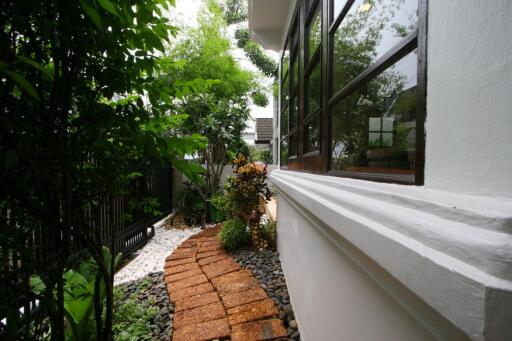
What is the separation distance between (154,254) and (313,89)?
3845mm

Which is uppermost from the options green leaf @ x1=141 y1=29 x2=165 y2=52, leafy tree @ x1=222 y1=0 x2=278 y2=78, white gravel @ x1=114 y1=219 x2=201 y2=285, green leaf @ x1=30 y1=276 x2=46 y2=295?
leafy tree @ x1=222 y1=0 x2=278 y2=78

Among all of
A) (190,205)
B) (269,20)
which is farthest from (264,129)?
(269,20)

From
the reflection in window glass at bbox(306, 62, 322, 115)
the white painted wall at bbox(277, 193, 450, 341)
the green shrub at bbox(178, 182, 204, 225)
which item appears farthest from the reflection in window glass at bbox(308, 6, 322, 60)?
the green shrub at bbox(178, 182, 204, 225)

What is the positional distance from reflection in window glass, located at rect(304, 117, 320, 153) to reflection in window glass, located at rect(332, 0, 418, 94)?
54cm

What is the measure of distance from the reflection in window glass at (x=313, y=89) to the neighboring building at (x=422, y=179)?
590mm

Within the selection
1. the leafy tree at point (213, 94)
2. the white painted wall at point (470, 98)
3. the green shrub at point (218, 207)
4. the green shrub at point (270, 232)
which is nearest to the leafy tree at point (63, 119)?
the white painted wall at point (470, 98)

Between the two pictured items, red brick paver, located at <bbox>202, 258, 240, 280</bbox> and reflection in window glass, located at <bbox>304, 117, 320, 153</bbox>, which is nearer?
reflection in window glass, located at <bbox>304, 117, 320, 153</bbox>

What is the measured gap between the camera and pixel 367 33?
1241mm

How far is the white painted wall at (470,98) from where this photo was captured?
17.1 inches

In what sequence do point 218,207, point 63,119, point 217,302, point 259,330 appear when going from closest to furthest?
1. point 63,119
2. point 259,330
3. point 217,302
4. point 218,207

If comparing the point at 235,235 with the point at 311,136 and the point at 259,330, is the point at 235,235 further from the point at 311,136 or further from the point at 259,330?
the point at 311,136

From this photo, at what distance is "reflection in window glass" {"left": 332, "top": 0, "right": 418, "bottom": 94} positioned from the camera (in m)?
0.90

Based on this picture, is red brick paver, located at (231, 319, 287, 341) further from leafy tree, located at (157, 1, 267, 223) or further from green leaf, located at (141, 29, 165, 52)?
leafy tree, located at (157, 1, 267, 223)

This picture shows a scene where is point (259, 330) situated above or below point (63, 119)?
below
